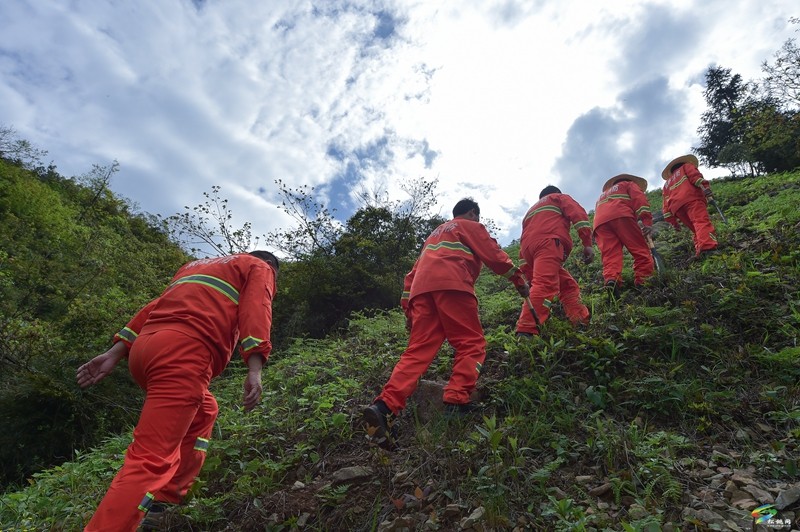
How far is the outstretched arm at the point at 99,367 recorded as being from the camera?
110 inches

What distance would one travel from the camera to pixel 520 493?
252cm

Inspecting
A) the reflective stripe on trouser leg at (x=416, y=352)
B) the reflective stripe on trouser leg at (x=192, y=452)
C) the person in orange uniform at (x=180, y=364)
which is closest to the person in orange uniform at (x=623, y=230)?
the reflective stripe on trouser leg at (x=416, y=352)

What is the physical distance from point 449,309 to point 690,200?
16.8 ft

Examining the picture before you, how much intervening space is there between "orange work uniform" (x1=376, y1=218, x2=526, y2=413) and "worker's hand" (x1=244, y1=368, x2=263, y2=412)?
3.56ft

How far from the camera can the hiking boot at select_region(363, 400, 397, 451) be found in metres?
3.29

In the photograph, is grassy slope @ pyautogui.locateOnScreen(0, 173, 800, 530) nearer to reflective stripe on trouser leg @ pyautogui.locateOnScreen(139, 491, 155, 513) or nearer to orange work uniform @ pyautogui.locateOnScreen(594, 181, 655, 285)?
orange work uniform @ pyautogui.locateOnScreen(594, 181, 655, 285)

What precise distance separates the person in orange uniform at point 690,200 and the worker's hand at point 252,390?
644 cm

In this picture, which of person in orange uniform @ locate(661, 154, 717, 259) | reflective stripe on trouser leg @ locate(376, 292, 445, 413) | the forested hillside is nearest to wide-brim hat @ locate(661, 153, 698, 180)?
person in orange uniform @ locate(661, 154, 717, 259)

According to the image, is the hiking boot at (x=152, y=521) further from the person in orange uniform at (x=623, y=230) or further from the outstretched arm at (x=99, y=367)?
the person in orange uniform at (x=623, y=230)

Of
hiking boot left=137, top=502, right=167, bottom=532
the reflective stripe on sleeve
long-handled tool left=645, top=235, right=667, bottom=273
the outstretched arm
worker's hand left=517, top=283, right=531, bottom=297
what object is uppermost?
long-handled tool left=645, top=235, right=667, bottom=273

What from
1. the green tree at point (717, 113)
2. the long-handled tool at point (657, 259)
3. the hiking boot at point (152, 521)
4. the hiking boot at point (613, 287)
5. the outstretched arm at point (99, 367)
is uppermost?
the green tree at point (717, 113)

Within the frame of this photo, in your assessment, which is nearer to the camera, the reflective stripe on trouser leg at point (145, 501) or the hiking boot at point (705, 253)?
the reflective stripe on trouser leg at point (145, 501)

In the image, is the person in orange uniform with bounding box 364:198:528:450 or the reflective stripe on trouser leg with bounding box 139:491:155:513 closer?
the reflective stripe on trouser leg with bounding box 139:491:155:513

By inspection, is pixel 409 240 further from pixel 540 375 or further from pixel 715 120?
pixel 715 120
